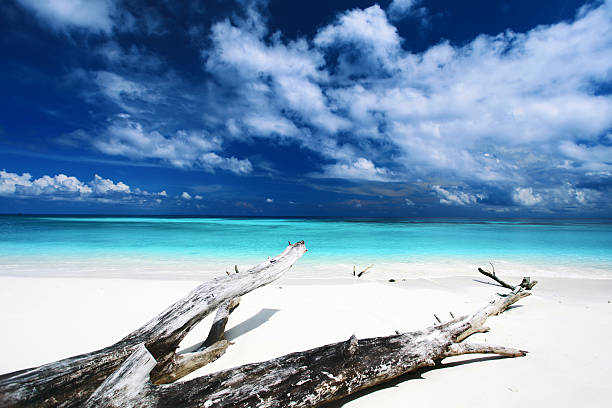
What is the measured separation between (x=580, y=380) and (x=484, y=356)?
79 centimetres

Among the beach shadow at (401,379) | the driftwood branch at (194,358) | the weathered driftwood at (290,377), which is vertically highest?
the weathered driftwood at (290,377)

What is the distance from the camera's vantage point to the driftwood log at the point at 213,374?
183 centimetres

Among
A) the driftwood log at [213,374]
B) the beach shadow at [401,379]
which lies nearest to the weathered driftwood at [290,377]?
the driftwood log at [213,374]

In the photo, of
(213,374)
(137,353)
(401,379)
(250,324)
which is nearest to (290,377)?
(213,374)

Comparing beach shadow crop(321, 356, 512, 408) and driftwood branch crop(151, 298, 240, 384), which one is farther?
driftwood branch crop(151, 298, 240, 384)

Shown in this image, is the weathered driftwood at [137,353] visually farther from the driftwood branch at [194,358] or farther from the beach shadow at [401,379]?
the beach shadow at [401,379]

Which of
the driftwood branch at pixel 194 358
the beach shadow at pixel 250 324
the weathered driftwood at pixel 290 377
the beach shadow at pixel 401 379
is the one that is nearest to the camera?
the weathered driftwood at pixel 290 377

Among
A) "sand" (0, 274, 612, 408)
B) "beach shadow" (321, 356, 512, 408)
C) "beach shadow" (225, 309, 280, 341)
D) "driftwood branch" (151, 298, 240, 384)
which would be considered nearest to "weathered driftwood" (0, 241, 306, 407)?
"driftwood branch" (151, 298, 240, 384)

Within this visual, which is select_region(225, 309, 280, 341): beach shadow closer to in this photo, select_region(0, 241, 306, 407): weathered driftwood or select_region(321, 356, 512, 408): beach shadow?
select_region(0, 241, 306, 407): weathered driftwood

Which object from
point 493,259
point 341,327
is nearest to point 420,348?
point 341,327

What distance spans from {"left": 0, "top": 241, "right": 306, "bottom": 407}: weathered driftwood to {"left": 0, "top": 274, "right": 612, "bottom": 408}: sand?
0.40 m

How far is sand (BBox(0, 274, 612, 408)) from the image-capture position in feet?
8.46

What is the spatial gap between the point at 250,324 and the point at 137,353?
2448 millimetres

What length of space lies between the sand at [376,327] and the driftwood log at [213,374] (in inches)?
9.6
